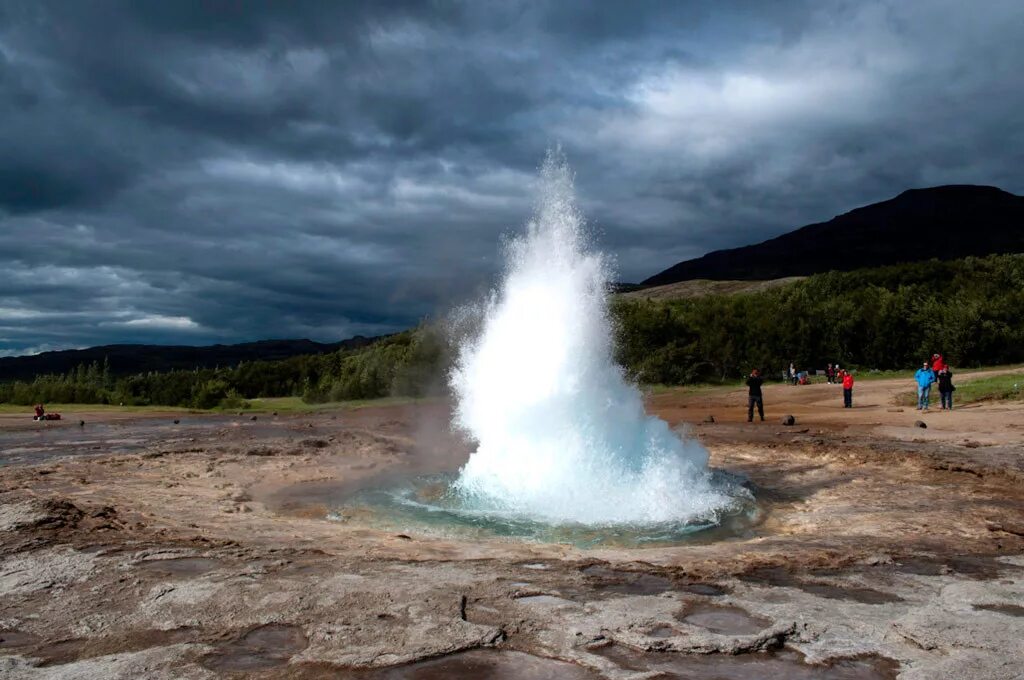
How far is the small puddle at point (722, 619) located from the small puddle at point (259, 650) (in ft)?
8.47

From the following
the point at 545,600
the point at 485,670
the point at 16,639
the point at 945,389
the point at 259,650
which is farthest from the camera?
the point at 945,389

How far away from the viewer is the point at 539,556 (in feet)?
23.5

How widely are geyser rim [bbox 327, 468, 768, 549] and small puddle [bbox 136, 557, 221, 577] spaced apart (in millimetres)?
2764

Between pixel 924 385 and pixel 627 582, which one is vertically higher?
pixel 924 385

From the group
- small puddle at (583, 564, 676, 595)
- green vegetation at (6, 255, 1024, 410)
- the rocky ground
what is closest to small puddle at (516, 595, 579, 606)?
the rocky ground

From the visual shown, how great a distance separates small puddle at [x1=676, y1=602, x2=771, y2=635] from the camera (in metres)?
4.81

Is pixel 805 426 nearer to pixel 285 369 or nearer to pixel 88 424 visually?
pixel 88 424

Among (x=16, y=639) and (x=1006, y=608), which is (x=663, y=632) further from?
(x=16, y=639)

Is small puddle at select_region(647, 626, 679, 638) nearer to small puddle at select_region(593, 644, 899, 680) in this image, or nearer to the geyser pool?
small puddle at select_region(593, 644, 899, 680)

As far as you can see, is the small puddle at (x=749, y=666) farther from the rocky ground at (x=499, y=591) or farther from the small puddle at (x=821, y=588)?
the small puddle at (x=821, y=588)

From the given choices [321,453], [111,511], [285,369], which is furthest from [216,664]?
[285,369]

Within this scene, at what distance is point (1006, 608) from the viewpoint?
521 cm

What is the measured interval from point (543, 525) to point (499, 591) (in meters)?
3.86

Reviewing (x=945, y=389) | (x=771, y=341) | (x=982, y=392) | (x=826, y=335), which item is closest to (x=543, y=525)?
(x=945, y=389)
